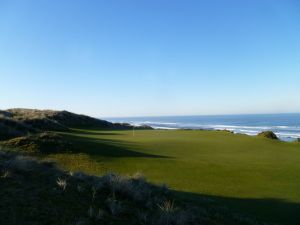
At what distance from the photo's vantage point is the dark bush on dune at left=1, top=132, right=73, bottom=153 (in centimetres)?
1842

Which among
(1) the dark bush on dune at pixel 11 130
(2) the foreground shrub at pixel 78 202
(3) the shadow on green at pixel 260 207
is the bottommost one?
(3) the shadow on green at pixel 260 207

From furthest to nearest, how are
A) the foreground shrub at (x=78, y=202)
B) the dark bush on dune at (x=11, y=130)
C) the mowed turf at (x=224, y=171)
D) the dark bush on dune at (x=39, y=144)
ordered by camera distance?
the dark bush on dune at (x=11, y=130) → the dark bush on dune at (x=39, y=144) → the mowed turf at (x=224, y=171) → the foreground shrub at (x=78, y=202)

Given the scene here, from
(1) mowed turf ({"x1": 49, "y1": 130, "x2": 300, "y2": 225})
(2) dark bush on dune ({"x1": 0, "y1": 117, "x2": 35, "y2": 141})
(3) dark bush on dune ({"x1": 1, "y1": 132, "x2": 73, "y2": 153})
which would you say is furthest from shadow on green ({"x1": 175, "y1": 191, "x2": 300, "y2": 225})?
(2) dark bush on dune ({"x1": 0, "y1": 117, "x2": 35, "y2": 141})

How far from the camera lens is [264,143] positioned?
30734mm

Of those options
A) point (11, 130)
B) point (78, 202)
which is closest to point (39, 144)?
point (11, 130)

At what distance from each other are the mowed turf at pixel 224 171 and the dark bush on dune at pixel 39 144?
30.8 inches

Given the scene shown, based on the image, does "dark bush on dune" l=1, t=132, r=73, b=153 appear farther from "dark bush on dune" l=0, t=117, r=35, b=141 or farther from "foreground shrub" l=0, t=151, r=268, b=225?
"foreground shrub" l=0, t=151, r=268, b=225

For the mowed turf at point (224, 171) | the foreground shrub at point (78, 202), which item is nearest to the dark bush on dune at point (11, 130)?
the mowed turf at point (224, 171)

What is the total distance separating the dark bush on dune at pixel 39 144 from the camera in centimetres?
1842

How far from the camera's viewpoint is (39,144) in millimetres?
19172

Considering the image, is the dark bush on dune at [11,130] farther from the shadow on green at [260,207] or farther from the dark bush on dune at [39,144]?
the shadow on green at [260,207]

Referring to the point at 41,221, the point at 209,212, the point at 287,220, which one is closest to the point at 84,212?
the point at 41,221

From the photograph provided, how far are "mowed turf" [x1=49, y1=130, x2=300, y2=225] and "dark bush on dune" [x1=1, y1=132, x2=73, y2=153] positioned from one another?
2.57 ft

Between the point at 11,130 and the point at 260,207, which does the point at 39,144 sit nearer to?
the point at 11,130
